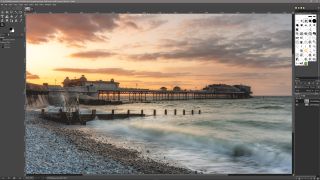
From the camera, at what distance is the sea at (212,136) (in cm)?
1214

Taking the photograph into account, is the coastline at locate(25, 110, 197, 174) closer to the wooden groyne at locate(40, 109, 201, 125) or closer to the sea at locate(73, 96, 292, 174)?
the sea at locate(73, 96, 292, 174)

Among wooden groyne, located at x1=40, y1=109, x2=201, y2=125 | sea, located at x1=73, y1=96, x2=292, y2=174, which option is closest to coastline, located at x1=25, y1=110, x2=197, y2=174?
sea, located at x1=73, y1=96, x2=292, y2=174

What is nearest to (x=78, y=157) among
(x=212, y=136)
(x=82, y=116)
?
(x=212, y=136)

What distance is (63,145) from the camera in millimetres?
13312

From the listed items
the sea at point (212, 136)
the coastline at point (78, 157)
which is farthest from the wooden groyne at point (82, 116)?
the coastline at point (78, 157)

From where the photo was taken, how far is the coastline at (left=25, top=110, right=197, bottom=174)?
1030 cm

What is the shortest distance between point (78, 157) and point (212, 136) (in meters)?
4.59

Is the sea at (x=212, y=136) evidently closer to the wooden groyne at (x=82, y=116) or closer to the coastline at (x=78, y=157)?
the wooden groyne at (x=82, y=116)

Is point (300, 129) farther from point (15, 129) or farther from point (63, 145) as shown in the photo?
point (63, 145)

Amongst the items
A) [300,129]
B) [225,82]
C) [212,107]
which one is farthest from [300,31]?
[212,107]

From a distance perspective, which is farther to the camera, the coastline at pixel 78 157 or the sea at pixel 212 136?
the sea at pixel 212 136

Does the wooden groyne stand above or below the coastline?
above

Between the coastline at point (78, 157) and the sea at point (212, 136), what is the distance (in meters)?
0.51

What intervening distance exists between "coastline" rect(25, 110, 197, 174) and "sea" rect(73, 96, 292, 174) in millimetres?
505
